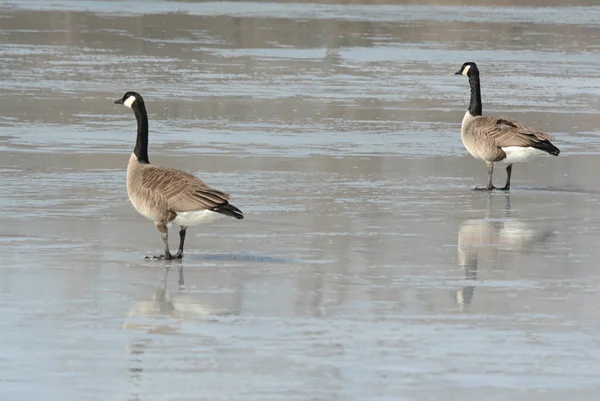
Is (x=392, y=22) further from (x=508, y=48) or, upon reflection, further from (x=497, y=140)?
(x=497, y=140)

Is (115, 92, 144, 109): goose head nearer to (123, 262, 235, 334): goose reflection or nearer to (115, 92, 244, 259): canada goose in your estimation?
(115, 92, 244, 259): canada goose

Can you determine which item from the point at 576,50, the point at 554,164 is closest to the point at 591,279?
the point at 554,164

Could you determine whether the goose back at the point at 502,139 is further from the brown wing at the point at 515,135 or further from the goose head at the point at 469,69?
the goose head at the point at 469,69

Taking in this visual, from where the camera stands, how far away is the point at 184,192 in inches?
384

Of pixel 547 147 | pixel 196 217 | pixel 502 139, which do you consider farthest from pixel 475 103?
pixel 196 217

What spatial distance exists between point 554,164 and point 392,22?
3364 centimetres

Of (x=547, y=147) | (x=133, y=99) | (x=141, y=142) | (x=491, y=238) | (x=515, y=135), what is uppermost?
(x=133, y=99)

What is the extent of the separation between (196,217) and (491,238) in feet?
9.36

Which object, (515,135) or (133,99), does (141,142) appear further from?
(515,135)

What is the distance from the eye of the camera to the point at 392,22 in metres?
50.0

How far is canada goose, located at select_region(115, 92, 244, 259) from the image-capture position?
9680 mm

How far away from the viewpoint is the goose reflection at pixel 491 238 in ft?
34.2

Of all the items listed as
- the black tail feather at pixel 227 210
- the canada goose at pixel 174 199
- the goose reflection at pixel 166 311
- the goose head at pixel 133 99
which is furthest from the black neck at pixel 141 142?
the goose reflection at pixel 166 311

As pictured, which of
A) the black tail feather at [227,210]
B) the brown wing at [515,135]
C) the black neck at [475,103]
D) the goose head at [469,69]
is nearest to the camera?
the black tail feather at [227,210]
